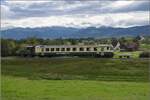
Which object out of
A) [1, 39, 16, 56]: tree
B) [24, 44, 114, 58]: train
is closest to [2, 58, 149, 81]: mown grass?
[24, 44, 114, 58]: train

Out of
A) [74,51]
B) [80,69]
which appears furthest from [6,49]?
[80,69]

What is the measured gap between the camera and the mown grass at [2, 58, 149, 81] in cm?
3819

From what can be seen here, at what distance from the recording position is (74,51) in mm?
65688

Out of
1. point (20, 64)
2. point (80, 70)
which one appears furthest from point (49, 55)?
point (80, 70)

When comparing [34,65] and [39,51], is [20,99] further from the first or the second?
[39,51]

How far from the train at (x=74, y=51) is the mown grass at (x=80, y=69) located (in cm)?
1137

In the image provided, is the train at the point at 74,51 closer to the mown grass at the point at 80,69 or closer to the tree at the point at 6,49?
the tree at the point at 6,49

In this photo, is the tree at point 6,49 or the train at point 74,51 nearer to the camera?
the train at point 74,51

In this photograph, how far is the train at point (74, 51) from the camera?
6431cm

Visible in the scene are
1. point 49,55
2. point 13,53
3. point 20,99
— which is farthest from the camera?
point 13,53

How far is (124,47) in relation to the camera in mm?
85438

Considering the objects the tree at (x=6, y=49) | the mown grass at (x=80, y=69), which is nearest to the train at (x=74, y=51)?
the tree at (x=6, y=49)

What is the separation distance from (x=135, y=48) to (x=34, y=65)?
120 ft

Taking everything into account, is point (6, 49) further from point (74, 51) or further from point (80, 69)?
point (80, 69)
